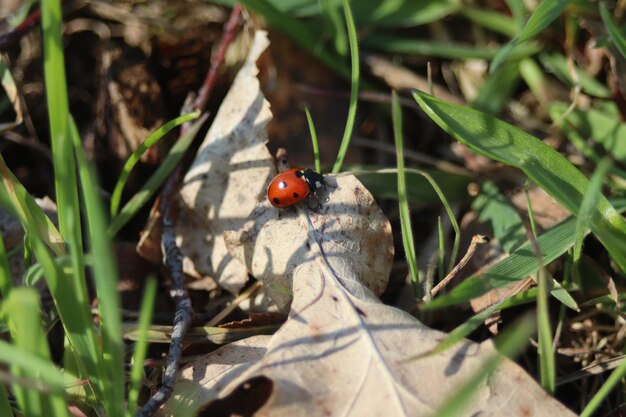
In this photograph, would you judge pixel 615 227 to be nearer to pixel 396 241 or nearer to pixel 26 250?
pixel 396 241

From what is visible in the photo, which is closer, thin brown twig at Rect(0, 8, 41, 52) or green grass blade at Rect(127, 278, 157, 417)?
green grass blade at Rect(127, 278, 157, 417)

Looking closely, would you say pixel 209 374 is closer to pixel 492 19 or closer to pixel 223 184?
pixel 223 184

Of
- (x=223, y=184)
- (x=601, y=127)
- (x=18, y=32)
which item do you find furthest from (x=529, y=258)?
(x=18, y=32)

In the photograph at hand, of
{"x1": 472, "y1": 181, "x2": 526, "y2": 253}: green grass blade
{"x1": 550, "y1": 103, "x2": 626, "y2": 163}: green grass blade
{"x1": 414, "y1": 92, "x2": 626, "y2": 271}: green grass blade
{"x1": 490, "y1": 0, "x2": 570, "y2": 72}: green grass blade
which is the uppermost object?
{"x1": 490, "y1": 0, "x2": 570, "y2": 72}: green grass blade

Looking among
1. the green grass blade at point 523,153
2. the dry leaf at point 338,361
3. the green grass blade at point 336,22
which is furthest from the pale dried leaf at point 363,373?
the green grass blade at point 336,22

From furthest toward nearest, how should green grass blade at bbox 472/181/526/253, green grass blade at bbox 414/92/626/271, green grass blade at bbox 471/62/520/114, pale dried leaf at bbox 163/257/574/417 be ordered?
green grass blade at bbox 471/62/520/114 → green grass blade at bbox 472/181/526/253 → green grass blade at bbox 414/92/626/271 → pale dried leaf at bbox 163/257/574/417

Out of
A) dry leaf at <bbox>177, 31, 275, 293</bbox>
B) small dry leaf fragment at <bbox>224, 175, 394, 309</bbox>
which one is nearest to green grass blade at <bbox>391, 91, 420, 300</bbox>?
small dry leaf fragment at <bbox>224, 175, 394, 309</bbox>

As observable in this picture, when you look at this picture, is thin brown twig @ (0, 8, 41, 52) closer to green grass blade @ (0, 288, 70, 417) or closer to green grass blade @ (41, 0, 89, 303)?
green grass blade @ (41, 0, 89, 303)

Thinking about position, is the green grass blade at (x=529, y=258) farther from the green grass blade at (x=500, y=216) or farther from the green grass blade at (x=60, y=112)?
the green grass blade at (x=60, y=112)
